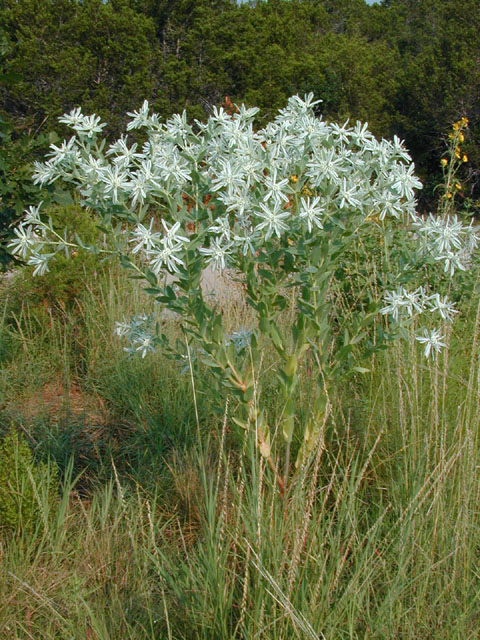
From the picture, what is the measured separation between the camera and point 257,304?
6.54 ft

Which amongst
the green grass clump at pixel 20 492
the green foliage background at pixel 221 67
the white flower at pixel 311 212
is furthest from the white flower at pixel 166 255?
the green foliage background at pixel 221 67

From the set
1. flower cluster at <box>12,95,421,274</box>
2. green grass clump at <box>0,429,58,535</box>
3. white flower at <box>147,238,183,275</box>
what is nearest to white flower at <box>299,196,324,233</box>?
flower cluster at <box>12,95,421,274</box>

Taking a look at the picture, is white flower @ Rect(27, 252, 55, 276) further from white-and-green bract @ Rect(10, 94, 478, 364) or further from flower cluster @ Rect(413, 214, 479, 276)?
flower cluster @ Rect(413, 214, 479, 276)

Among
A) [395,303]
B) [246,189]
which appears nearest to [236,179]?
[246,189]

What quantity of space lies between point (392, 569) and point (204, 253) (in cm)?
103

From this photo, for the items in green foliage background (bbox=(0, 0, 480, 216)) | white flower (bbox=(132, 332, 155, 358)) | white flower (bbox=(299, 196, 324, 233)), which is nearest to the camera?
white flower (bbox=(299, 196, 324, 233))

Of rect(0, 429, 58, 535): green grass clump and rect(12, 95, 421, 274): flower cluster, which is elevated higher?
rect(12, 95, 421, 274): flower cluster

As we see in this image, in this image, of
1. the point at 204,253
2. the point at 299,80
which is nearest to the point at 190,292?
the point at 204,253

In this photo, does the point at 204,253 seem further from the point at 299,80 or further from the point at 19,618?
the point at 299,80

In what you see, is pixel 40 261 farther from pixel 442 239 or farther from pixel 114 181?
pixel 442 239

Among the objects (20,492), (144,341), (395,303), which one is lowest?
(20,492)

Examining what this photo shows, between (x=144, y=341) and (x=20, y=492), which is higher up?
(x=144, y=341)

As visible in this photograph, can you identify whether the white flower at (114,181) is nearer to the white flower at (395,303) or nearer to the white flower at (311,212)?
the white flower at (311,212)

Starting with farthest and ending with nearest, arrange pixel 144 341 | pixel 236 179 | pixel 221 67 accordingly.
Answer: pixel 221 67, pixel 144 341, pixel 236 179
